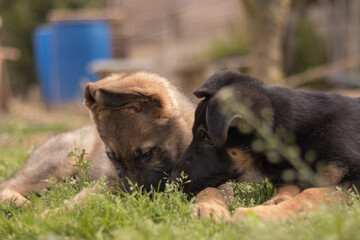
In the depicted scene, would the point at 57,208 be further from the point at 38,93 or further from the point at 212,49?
the point at 38,93

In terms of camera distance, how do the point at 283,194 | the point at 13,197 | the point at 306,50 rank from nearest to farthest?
the point at 283,194 < the point at 13,197 < the point at 306,50

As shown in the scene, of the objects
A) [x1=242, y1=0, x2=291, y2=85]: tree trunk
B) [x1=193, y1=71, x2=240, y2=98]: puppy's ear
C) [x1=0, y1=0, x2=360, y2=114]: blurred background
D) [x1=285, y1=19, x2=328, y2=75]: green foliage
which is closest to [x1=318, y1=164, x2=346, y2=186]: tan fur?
[x1=193, y1=71, x2=240, y2=98]: puppy's ear

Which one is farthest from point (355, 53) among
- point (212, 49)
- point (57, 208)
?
point (57, 208)

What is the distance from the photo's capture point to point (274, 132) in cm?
342

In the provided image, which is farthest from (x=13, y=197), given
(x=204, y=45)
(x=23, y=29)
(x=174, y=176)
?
(x=23, y=29)

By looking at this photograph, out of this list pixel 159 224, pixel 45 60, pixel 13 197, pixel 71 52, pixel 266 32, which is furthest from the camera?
pixel 45 60

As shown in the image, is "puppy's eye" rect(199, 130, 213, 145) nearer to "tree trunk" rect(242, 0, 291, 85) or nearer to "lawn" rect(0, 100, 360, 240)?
"lawn" rect(0, 100, 360, 240)

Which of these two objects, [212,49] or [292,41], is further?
[212,49]

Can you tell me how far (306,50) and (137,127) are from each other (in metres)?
12.0

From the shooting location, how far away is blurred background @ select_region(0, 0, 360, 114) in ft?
35.2

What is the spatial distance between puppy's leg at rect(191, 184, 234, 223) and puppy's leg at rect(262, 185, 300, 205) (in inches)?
12.7

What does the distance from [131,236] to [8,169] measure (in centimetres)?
365

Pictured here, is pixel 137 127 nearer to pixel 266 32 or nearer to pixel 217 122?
pixel 217 122

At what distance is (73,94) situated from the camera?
1572 cm
